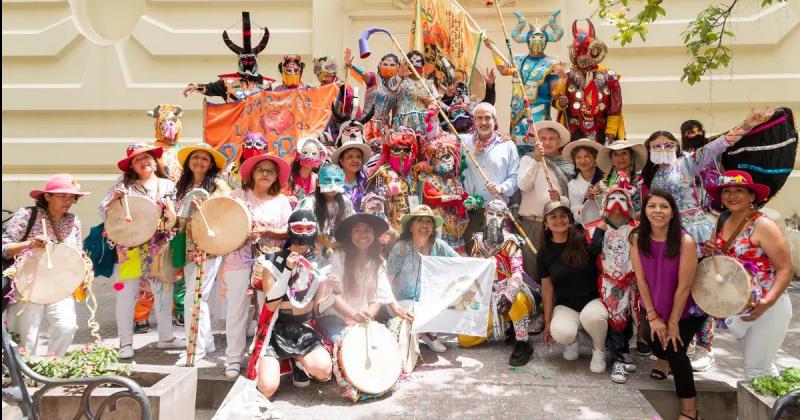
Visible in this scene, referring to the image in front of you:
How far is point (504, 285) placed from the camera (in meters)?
5.12

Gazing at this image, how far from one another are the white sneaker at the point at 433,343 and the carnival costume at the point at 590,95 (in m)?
2.98

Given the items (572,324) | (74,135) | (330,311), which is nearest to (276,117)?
(330,311)

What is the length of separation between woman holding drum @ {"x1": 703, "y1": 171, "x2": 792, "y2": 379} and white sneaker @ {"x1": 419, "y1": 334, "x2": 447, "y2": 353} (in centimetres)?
229

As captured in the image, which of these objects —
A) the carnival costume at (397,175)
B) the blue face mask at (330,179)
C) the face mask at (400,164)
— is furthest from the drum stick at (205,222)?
the face mask at (400,164)

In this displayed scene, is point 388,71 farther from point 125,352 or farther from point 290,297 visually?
point 125,352

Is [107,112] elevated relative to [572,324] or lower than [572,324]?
elevated

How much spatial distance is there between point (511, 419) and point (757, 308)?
185 cm

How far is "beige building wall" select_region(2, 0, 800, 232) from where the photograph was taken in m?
9.46

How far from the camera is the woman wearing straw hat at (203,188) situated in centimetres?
480

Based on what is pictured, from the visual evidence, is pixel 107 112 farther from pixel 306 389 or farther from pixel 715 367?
Answer: pixel 715 367

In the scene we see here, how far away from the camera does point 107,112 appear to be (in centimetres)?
998

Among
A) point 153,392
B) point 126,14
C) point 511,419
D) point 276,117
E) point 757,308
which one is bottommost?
point 511,419

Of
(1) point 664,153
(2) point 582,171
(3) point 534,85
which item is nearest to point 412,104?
(3) point 534,85

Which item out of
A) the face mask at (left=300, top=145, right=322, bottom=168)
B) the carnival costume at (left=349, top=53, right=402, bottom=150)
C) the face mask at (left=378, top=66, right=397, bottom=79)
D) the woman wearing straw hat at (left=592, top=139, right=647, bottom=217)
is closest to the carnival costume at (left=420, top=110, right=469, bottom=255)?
the face mask at (left=300, top=145, right=322, bottom=168)
